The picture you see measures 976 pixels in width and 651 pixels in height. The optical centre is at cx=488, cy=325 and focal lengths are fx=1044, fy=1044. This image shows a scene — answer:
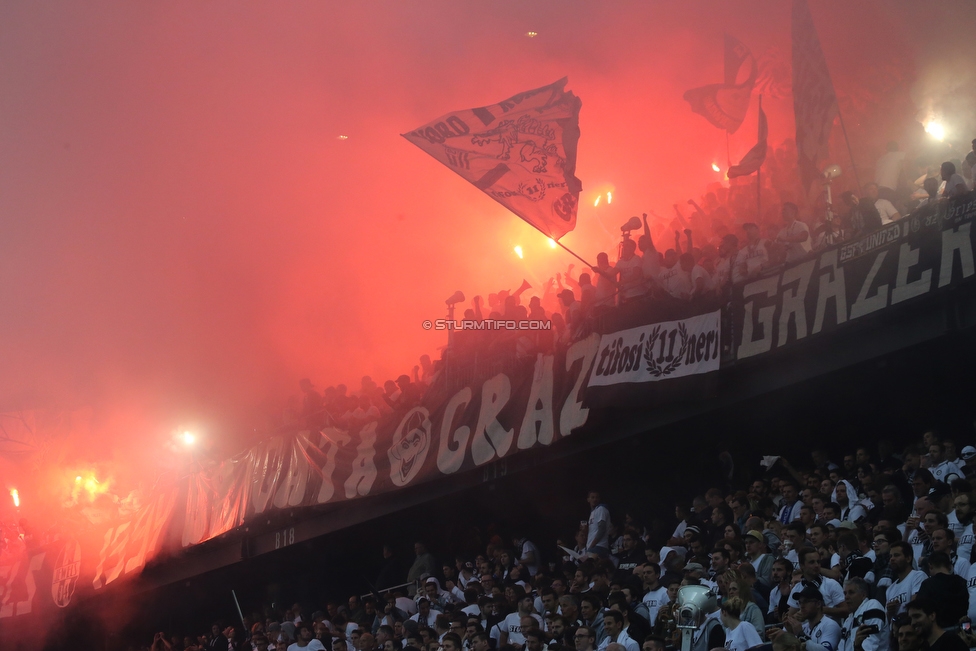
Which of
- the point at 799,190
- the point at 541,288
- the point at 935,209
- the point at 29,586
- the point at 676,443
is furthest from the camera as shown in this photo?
the point at 541,288

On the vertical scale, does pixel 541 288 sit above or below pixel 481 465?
above

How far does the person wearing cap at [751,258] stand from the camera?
1041 centimetres

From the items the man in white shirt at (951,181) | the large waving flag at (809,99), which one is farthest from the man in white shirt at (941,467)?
the large waving flag at (809,99)

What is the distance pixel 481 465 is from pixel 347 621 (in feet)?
9.13

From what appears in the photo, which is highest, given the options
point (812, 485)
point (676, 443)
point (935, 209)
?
point (935, 209)

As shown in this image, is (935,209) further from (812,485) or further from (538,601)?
(538,601)

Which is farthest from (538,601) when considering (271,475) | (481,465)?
(271,475)

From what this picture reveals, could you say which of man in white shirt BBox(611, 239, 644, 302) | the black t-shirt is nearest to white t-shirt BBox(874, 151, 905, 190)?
man in white shirt BBox(611, 239, 644, 302)

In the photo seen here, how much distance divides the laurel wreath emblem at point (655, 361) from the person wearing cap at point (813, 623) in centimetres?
403

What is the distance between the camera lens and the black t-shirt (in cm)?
544

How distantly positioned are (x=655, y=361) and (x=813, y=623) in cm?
435

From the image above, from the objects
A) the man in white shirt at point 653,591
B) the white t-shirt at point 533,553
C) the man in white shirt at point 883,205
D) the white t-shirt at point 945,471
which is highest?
the man in white shirt at point 883,205

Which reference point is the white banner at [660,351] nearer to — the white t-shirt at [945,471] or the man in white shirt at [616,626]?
the white t-shirt at [945,471]

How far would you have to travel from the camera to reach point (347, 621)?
13.4m
